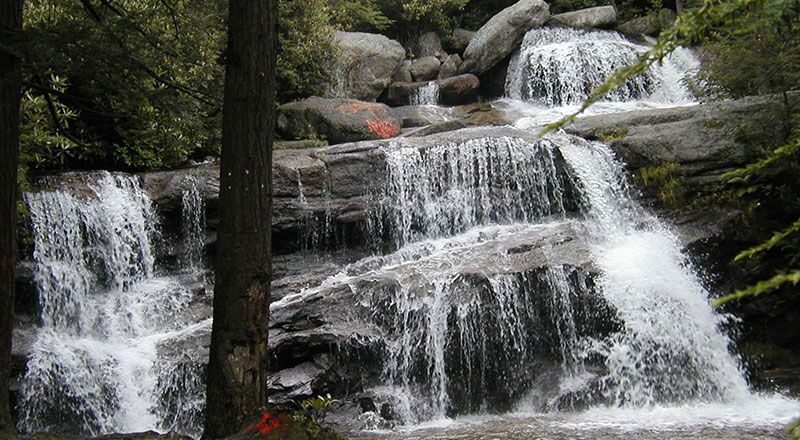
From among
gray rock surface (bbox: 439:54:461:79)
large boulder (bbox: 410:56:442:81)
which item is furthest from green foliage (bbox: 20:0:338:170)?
gray rock surface (bbox: 439:54:461:79)

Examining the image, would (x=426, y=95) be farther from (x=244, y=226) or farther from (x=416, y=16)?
(x=244, y=226)

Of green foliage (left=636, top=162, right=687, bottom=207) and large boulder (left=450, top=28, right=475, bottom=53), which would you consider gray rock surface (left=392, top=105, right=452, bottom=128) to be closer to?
large boulder (left=450, top=28, right=475, bottom=53)

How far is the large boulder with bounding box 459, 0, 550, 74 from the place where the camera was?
63.9 ft

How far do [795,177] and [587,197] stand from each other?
296 centimetres

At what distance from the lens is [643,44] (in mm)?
Answer: 18922

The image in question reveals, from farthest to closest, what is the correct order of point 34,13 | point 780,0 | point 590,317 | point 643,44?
point 643,44, point 34,13, point 590,317, point 780,0

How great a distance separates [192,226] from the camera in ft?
34.9

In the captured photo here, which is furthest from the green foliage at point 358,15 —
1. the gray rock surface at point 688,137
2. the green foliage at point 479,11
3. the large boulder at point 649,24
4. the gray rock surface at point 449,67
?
the gray rock surface at point 688,137

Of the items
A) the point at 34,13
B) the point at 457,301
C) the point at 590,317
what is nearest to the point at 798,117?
the point at 590,317

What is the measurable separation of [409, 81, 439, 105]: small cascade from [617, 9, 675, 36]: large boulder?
6.10 meters

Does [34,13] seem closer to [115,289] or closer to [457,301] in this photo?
[115,289]

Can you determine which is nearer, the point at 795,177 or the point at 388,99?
the point at 795,177

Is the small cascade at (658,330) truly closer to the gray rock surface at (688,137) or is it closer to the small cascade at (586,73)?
the gray rock surface at (688,137)

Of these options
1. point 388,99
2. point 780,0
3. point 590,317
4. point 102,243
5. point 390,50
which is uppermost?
point 390,50
